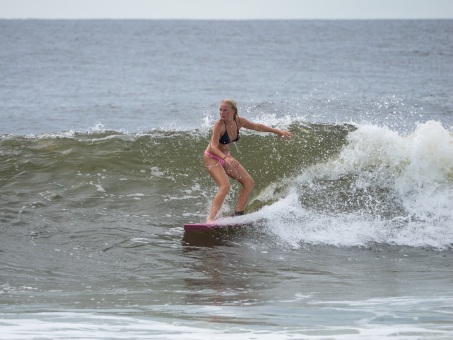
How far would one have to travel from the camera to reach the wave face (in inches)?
402

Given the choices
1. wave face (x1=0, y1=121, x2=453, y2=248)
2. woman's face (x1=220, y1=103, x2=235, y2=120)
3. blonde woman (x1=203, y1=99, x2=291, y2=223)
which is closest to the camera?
woman's face (x1=220, y1=103, x2=235, y2=120)

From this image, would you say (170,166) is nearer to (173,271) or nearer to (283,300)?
(173,271)

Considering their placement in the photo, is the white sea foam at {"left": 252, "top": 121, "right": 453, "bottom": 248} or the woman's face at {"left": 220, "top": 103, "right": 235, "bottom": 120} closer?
the woman's face at {"left": 220, "top": 103, "right": 235, "bottom": 120}

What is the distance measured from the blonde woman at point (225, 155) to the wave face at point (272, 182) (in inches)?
21.0

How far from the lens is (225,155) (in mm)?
9797

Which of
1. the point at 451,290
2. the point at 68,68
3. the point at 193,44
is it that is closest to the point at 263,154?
the point at 451,290

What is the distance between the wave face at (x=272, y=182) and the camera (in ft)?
33.5

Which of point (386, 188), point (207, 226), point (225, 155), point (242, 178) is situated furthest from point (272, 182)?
point (207, 226)

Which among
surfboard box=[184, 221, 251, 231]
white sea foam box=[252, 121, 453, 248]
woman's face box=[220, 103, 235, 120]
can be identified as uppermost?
woman's face box=[220, 103, 235, 120]

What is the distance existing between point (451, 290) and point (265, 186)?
5155 millimetres

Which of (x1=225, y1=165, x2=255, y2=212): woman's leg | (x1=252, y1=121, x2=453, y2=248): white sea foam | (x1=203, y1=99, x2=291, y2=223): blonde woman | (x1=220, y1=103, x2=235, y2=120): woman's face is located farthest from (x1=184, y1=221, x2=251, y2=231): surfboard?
(x1=220, y1=103, x2=235, y2=120): woman's face

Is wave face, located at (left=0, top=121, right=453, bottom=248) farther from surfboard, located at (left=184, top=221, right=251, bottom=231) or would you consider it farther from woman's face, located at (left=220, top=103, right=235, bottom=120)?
woman's face, located at (left=220, top=103, right=235, bottom=120)

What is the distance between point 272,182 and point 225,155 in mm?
2675

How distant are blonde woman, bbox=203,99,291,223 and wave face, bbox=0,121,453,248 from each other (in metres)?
0.53
